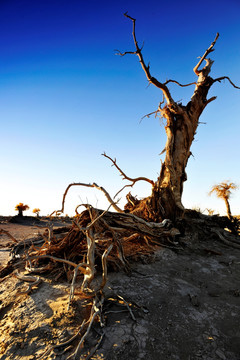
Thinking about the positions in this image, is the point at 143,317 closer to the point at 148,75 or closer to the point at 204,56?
the point at 148,75

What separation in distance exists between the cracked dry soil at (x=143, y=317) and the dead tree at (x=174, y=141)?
1.98 meters

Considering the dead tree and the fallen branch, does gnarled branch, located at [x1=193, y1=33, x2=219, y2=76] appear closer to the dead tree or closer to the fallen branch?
the dead tree

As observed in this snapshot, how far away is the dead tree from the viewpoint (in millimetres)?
5194

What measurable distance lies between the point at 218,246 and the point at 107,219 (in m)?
3.20

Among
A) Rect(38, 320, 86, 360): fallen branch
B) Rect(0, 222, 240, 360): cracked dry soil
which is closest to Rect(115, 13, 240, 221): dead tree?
Rect(0, 222, 240, 360): cracked dry soil

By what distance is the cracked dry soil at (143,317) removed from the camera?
71.8 inches

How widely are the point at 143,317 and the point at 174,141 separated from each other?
4814mm

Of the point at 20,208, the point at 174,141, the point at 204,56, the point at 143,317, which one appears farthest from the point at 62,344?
the point at 20,208

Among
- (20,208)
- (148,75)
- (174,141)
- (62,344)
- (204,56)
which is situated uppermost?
(204,56)

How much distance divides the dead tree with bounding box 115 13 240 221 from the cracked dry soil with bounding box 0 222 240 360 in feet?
6.49

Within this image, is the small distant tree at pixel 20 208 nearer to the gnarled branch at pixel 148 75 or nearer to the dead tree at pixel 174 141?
the dead tree at pixel 174 141

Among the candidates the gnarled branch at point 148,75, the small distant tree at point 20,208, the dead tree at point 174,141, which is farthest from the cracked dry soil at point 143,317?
the small distant tree at point 20,208

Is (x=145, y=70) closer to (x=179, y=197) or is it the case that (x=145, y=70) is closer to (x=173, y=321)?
(x=179, y=197)

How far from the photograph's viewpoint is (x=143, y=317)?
85.7 inches
